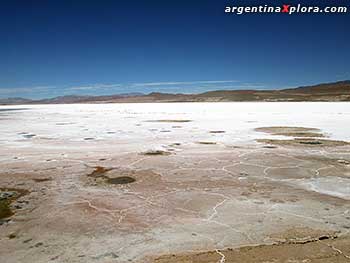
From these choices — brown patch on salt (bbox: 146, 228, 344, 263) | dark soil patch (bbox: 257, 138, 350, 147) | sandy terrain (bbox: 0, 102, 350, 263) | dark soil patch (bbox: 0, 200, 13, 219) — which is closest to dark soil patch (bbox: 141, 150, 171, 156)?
sandy terrain (bbox: 0, 102, 350, 263)

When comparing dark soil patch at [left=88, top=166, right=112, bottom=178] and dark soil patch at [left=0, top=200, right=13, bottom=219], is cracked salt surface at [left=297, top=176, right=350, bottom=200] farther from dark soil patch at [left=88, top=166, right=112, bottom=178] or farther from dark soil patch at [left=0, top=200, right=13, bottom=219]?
dark soil patch at [left=0, top=200, right=13, bottom=219]

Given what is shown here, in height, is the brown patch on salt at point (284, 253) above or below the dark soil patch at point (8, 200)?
below

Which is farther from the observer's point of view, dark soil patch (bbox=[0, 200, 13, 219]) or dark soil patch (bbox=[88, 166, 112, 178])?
dark soil patch (bbox=[88, 166, 112, 178])

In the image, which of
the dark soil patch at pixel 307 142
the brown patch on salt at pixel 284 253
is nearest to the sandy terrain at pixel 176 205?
the brown patch on salt at pixel 284 253

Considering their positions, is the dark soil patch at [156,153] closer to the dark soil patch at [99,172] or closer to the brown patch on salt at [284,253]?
the dark soil patch at [99,172]

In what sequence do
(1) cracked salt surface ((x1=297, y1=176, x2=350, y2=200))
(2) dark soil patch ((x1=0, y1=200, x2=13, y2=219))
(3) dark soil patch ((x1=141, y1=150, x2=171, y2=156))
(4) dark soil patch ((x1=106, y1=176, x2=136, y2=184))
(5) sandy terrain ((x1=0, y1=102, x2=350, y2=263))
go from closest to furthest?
(5) sandy terrain ((x1=0, y1=102, x2=350, y2=263))
(2) dark soil patch ((x1=0, y1=200, x2=13, y2=219))
(1) cracked salt surface ((x1=297, y1=176, x2=350, y2=200))
(4) dark soil patch ((x1=106, y1=176, x2=136, y2=184))
(3) dark soil patch ((x1=141, y1=150, x2=171, y2=156))

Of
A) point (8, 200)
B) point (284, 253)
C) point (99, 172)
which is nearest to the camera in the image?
point (284, 253)

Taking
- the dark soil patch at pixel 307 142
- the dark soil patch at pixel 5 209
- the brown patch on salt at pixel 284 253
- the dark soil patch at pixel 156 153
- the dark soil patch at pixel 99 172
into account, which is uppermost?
the dark soil patch at pixel 5 209

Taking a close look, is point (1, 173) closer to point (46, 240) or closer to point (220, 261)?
point (46, 240)

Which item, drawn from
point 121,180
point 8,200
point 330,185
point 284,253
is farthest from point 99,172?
point 284,253

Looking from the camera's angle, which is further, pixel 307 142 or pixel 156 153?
pixel 307 142

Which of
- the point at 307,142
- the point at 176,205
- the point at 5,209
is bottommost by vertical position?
the point at 307,142

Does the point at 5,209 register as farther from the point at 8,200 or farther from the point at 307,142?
the point at 307,142

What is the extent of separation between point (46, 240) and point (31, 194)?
2188 mm
